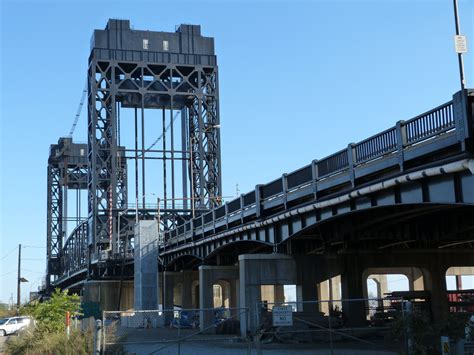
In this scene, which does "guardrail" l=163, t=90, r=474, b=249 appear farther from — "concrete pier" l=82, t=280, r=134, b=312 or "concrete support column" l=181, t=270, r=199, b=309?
"concrete pier" l=82, t=280, r=134, b=312

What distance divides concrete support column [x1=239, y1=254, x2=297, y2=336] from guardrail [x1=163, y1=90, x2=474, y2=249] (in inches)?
95.6

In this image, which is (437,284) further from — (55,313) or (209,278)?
(55,313)

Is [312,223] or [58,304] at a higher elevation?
[312,223]

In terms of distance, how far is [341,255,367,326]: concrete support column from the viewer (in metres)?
41.0

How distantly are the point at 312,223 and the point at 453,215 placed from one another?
275 inches

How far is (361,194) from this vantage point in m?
25.4

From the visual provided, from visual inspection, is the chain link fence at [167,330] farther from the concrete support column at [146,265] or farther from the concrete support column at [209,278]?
the concrete support column at [146,265]

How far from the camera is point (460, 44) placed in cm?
1995

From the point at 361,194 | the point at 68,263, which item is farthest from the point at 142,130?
the point at 361,194

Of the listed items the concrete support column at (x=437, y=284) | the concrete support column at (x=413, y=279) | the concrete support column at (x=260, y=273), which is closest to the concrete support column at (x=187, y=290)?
the concrete support column at (x=413, y=279)

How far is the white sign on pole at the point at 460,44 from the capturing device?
19875mm

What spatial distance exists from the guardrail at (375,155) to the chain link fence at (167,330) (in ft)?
19.7

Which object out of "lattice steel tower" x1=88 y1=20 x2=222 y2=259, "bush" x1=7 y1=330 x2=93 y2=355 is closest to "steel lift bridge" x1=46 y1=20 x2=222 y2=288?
"lattice steel tower" x1=88 y1=20 x2=222 y2=259

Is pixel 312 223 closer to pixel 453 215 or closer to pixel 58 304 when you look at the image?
pixel 453 215
